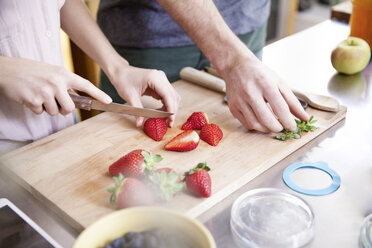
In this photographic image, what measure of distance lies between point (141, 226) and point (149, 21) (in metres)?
1.08

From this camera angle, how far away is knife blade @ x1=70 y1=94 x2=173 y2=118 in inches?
40.4

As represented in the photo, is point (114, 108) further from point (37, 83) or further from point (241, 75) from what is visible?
point (241, 75)

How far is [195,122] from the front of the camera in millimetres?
1174

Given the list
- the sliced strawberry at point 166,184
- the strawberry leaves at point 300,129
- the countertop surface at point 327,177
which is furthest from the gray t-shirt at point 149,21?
the sliced strawberry at point 166,184

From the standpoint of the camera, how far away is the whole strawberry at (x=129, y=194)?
82 centimetres

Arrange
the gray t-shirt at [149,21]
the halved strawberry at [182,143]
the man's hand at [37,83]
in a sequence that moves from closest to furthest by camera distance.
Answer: the man's hand at [37,83]
the halved strawberry at [182,143]
the gray t-shirt at [149,21]

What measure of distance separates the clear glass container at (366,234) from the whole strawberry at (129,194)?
1.32 feet

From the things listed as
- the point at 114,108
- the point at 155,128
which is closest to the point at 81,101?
the point at 114,108

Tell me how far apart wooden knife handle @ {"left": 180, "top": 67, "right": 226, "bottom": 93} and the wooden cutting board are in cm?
11

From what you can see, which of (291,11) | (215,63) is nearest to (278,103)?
(215,63)

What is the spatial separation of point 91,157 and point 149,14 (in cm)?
74

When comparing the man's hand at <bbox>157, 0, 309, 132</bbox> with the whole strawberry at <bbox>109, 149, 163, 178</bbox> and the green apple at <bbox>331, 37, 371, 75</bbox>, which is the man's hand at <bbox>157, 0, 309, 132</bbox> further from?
the green apple at <bbox>331, 37, 371, 75</bbox>

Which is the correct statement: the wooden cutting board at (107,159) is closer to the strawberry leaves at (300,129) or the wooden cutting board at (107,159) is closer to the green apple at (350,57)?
the strawberry leaves at (300,129)

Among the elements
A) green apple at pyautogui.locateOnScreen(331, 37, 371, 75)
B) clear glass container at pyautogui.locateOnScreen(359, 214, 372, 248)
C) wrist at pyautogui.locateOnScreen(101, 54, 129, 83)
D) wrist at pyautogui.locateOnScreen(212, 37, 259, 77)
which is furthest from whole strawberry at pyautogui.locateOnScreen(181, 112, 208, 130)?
green apple at pyautogui.locateOnScreen(331, 37, 371, 75)
